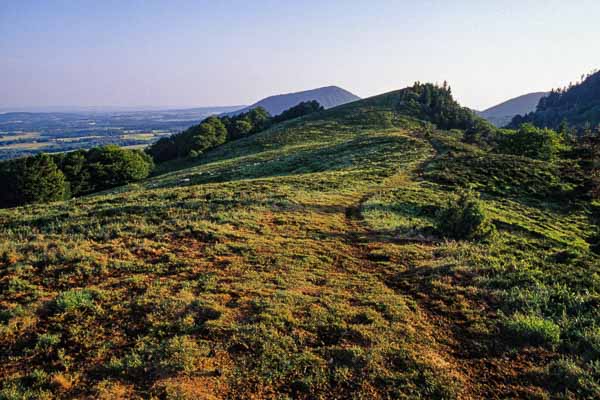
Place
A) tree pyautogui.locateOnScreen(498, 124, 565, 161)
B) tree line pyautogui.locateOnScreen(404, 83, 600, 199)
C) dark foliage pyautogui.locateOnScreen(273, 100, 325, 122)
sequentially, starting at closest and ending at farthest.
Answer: tree line pyautogui.locateOnScreen(404, 83, 600, 199), tree pyautogui.locateOnScreen(498, 124, 565, 161), dark foliage pyautogui.locateOnScreen(273, 100, 325, 122)

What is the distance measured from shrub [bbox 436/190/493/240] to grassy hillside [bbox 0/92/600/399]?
27.2 inches

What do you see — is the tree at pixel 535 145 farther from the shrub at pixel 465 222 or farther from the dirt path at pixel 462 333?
the dirt path at pixel 462 333

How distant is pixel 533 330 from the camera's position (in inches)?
330

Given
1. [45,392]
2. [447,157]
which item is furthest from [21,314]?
[447,157]

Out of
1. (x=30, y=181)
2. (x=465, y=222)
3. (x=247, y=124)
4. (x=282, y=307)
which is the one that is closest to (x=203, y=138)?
(x=247, y=124)

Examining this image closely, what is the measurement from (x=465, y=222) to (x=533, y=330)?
29.5 ft

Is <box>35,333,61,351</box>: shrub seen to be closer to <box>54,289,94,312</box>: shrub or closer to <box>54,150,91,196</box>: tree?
<box>54,289,94,312</box>: shrub

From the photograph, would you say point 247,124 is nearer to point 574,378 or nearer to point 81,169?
point 81,169

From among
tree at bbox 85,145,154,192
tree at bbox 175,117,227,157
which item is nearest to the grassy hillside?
tree at bbox 85,145,154,192

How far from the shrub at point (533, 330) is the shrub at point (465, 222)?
25.8 feet

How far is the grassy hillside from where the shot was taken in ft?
22.1

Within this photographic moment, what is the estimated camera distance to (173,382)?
6.50 m

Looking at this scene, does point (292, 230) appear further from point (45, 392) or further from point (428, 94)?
point (428, 94)

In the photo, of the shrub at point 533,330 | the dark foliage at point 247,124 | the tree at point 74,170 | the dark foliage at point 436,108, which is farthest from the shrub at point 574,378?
the dark foliage at point 247,124
